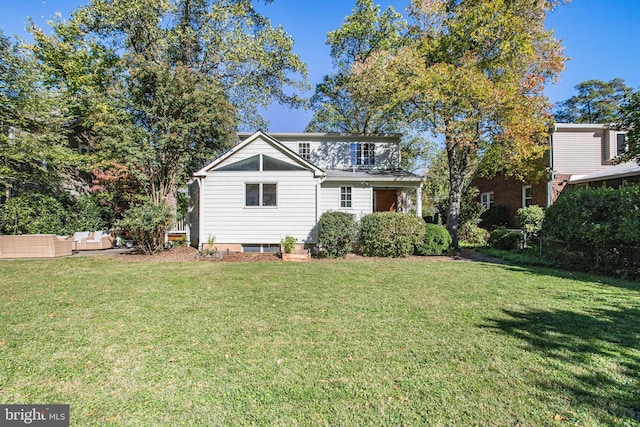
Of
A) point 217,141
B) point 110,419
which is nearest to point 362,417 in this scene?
point 110,419

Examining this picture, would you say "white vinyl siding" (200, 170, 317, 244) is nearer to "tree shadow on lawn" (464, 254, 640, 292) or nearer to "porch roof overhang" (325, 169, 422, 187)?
"porch roof overhang" (325, 169, 422, 187)

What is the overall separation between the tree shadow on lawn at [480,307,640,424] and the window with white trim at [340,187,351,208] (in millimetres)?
8733

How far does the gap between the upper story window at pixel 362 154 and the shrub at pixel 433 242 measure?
557cm

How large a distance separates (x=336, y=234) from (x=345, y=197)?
128 inches

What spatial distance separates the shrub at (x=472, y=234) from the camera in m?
15.7

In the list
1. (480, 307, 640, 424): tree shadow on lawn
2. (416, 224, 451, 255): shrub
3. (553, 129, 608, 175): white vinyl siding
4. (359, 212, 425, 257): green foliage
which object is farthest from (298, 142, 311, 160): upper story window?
(553, 129, 608, 175): white vinyl siding

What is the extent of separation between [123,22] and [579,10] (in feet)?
72.0

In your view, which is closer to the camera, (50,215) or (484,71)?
(484,71)

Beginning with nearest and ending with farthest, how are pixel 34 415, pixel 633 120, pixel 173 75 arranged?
pixel 34 415
pixel 633 120
pixel 173 75

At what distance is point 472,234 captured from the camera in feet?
52.6

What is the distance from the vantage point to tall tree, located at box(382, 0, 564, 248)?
35.8 feet

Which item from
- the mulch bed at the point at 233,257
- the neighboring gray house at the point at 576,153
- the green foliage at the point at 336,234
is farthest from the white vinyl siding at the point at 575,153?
the green foliage at the point at 336,234

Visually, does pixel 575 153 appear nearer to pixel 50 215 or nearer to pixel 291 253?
pixel 291 253

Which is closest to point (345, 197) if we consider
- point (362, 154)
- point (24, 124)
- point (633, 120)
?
point (362, 154)
